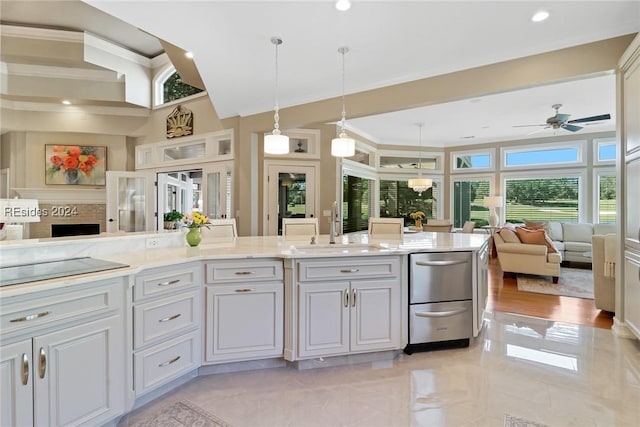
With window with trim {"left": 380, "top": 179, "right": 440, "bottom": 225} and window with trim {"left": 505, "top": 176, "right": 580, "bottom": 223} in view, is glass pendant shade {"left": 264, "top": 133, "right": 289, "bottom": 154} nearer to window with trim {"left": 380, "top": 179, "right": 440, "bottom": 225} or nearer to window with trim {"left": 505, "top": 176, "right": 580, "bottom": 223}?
window with trim {"left": 380, "top": 179, "right": 440, "bottom": 225}

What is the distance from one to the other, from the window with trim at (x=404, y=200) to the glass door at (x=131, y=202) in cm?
572

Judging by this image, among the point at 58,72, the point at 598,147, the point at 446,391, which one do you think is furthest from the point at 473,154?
the point at 58,72

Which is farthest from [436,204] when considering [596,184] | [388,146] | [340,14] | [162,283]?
[162,283]

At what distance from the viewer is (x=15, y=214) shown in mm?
2234

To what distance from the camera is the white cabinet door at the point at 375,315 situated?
8.25ft

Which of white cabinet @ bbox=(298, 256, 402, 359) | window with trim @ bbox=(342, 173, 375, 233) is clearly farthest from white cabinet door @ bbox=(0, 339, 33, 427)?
window with trim @ bbox=(342, 173, 375, 233)

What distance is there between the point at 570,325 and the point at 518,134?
5811 millimetres

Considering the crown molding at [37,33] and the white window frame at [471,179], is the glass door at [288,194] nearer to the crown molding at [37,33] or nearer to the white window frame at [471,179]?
the crown molding at [37,33]

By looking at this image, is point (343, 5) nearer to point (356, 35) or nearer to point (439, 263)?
point (356, 35)

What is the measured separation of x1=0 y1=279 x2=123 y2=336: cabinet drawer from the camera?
1.36 m

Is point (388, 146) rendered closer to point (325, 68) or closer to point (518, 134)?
point (518, 134)

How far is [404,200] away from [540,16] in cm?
635

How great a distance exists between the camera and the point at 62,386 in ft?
4.98

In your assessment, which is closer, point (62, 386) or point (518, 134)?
point (62, 386)
